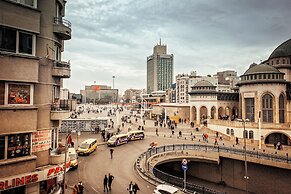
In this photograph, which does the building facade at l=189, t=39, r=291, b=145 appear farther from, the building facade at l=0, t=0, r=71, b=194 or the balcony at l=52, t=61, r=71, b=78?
the building facade at l=0, t=0, r=71, b=194

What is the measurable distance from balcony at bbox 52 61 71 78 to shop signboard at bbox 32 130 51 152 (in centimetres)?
391

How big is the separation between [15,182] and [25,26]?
8.49 m

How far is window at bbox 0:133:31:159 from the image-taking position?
11656mm

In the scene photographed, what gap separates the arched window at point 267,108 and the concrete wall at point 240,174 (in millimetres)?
18001

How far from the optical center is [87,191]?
18.0 metres

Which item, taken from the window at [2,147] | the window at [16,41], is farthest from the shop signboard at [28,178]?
the window at [16,41]

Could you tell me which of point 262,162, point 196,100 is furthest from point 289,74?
point 262,162

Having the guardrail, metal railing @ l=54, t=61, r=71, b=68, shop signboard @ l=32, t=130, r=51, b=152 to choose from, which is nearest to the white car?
the guardrail

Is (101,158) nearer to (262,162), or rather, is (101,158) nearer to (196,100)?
(262,162)

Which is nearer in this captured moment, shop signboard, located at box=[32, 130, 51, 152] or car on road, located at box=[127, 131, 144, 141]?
shop signboard, located at box=[32, 130, 51, 152]

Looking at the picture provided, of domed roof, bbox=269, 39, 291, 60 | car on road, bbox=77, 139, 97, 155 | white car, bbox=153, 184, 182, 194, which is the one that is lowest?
white car, bbox=153, 184, 182, 194

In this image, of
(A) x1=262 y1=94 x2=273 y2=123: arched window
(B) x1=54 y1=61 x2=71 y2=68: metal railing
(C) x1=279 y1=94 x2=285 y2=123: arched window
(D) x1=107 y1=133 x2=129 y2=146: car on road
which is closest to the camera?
(B) x1=54 y1=61 x2=71 y2=68: metal railing

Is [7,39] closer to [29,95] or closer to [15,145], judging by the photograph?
[29,95]

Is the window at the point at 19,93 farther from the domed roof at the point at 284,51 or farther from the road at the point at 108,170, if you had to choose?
the domed roof at the point at 284,51
